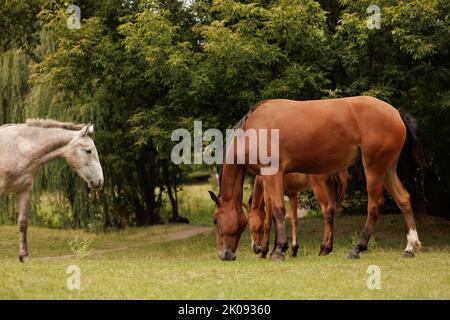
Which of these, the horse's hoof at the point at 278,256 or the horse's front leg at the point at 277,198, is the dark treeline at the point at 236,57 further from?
the horse's hoof at the point at 278,256

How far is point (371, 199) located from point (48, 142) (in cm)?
517

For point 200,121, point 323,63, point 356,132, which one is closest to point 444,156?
point 323,63

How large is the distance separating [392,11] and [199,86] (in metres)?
4.27

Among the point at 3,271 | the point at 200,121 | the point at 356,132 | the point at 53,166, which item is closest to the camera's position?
the point at 3,271

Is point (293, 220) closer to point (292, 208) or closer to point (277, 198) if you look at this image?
point (292, 208)

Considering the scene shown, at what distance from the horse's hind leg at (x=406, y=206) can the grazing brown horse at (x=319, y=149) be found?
0.6 inches

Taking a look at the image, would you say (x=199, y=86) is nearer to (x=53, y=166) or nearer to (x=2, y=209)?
(x=53, y=166)

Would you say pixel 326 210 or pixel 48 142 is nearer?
pixel 48 142

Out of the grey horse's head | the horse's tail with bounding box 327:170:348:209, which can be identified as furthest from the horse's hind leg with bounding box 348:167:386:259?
the grey horse's head

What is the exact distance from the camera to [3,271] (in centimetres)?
863

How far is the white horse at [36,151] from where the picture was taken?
10680 mm

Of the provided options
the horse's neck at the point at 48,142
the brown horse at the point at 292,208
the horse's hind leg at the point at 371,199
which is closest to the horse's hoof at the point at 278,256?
the brown horse at the point at 292,208

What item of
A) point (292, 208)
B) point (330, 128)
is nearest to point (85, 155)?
point (330, 128)

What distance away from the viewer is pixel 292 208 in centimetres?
1282
